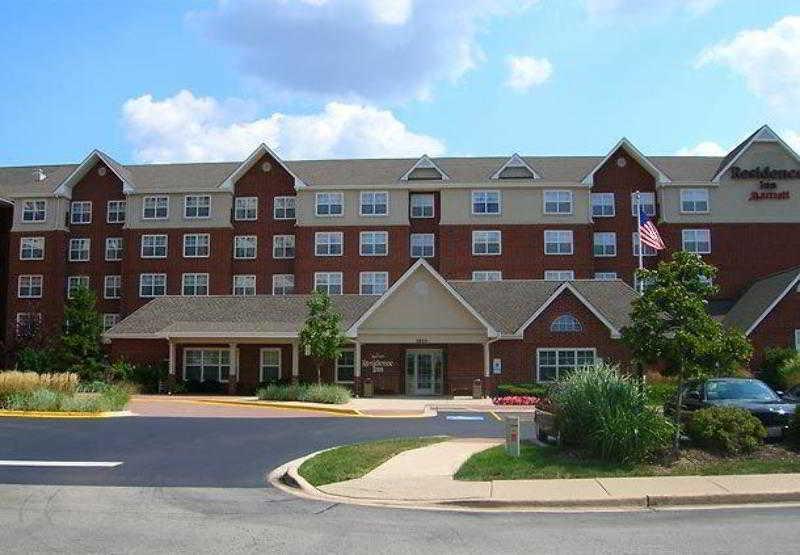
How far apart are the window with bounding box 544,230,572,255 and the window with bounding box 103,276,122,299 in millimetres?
29998

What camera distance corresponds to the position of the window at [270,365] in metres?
41.9

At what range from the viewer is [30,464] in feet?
48.8

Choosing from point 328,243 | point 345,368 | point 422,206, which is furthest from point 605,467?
point 422,206

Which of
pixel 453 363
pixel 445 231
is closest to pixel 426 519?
pixel 453 363

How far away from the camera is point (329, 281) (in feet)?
180

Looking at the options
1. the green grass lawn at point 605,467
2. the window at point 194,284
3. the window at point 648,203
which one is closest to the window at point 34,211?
the window at point 194,284

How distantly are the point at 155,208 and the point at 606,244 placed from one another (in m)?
31.3

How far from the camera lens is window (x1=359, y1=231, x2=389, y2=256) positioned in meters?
55.0

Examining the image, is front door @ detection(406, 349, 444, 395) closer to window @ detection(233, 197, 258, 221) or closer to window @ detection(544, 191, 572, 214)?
window @ detection(544, 191, 572, 214)

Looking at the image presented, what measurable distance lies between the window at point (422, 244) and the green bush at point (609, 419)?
4012 cm

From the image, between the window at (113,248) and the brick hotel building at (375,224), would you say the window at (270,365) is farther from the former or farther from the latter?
the window at (113,248)

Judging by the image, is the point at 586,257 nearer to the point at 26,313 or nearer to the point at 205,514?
the point at 26,313

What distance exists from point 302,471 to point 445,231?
1643 inches

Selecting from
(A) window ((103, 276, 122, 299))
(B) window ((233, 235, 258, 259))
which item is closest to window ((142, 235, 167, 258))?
(A) window ((103, 276, 122, 299))
